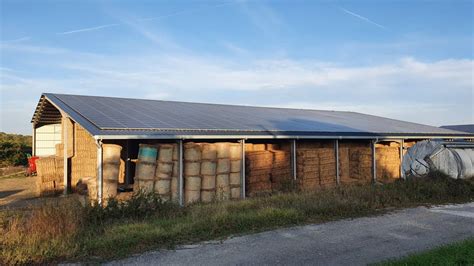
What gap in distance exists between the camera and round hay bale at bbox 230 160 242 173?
14.4 metres

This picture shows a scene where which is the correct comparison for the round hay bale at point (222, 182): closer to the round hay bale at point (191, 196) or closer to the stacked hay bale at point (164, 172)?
the round hay bale at point (191, 196)

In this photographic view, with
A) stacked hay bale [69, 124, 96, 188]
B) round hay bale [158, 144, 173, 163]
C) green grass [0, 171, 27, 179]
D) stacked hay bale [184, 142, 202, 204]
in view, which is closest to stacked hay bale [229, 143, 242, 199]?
stacked hay bale [184, 142, 202, 204]

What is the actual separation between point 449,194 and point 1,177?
24.1 meters

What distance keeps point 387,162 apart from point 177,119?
1058 cm

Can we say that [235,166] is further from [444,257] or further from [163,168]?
[444,257]

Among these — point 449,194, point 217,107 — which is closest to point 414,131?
point 449,194

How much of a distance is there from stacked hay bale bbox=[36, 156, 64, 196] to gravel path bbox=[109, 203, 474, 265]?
10.9m

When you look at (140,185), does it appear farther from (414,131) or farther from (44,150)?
(414,131)

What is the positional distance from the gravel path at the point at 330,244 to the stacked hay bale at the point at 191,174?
4724mm

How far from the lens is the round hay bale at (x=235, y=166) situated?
14.4 meters

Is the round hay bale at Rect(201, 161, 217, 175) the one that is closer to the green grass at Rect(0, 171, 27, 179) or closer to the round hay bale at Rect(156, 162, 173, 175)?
the round hay bale at Rect(156, 162, 173, 175)

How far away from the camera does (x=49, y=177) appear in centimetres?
1673

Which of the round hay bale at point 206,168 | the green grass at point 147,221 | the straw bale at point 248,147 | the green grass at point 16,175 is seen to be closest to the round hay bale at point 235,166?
the round hay bale at point 206,168

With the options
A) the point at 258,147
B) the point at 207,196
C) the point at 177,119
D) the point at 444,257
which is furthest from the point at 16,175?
the point at 444,257
